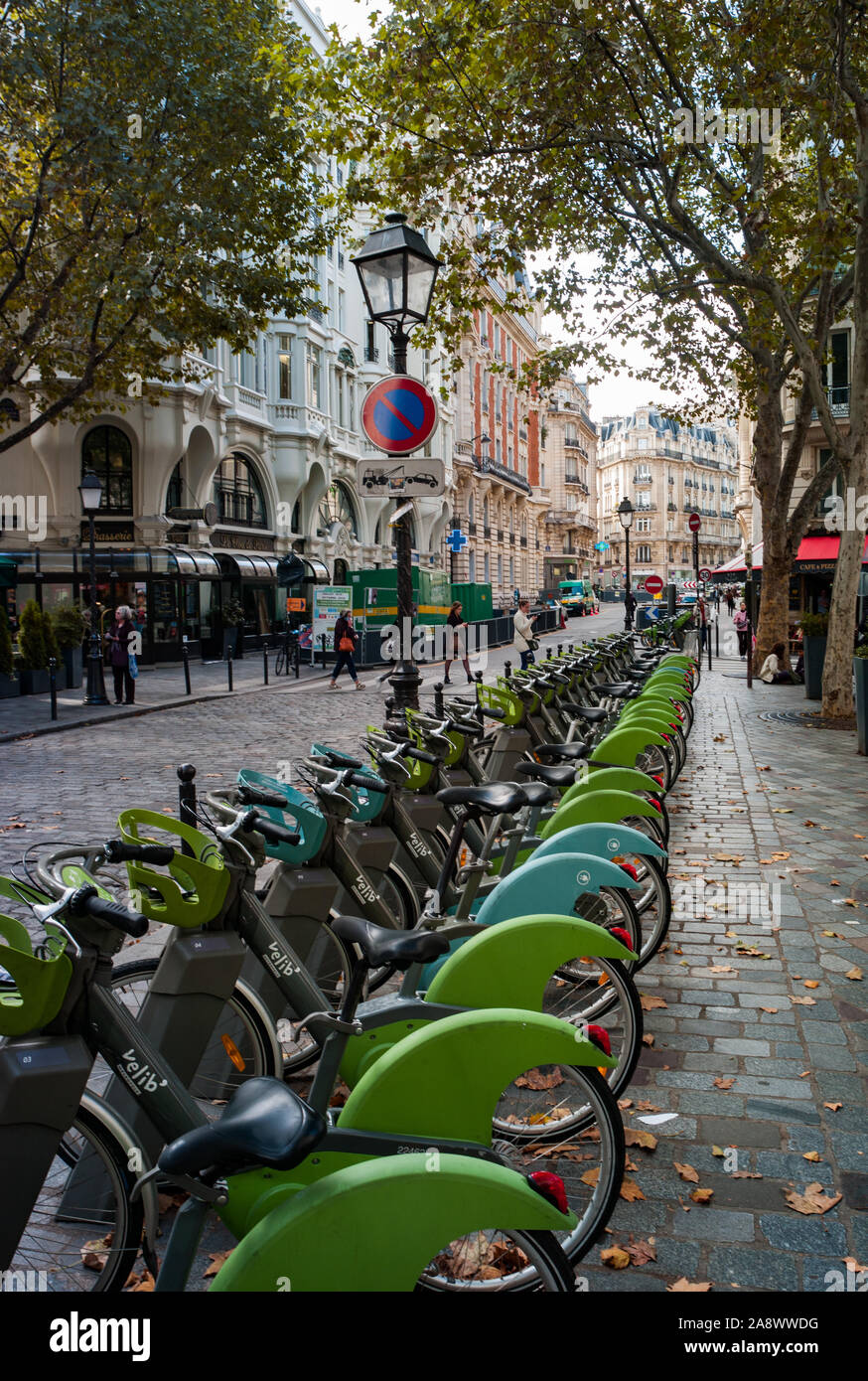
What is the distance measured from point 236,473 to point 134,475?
19.4ft

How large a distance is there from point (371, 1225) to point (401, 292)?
6553 millimetres

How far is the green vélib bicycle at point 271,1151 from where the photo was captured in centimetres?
161

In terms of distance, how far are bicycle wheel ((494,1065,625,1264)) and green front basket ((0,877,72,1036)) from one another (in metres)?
1.08

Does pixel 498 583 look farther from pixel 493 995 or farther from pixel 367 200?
pixel 493 995

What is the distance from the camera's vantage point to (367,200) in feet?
42.6

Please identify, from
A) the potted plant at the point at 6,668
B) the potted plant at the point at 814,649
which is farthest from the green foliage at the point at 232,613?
the potted plant at the point at 814,649

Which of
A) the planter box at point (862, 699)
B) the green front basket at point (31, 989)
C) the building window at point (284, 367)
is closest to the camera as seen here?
the green front basket at point (31, 989)

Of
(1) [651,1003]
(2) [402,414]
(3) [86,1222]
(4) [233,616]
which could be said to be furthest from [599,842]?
(4) [233,616]

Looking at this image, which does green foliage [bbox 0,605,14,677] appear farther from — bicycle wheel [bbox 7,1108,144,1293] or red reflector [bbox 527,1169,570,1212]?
red reflector [bbox 527,1169,570,1212]

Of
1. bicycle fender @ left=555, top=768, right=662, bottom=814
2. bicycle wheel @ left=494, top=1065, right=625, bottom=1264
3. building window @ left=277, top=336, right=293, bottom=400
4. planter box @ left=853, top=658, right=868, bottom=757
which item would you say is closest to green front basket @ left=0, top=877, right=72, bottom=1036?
bicycle wheel @ left=494, top=1065, right=625, bottom=1264

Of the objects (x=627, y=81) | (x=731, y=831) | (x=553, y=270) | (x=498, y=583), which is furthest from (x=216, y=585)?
(x=498, y=583)

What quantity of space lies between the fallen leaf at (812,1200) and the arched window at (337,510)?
3884cm

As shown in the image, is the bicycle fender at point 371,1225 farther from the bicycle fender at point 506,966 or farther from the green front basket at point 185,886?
the green front basket at point 185,886

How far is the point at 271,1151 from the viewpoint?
1.57m
